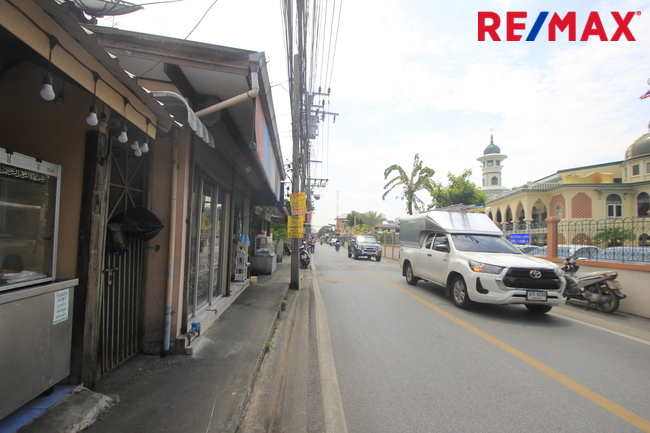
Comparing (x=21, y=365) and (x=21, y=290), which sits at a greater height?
(x=21, y=290)

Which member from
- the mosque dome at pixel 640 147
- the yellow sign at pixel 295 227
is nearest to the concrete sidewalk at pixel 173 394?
the yellow sign at pixel 295 227

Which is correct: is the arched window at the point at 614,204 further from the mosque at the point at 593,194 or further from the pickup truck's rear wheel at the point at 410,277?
the pickup truck's rear wheel at the point at 410,277

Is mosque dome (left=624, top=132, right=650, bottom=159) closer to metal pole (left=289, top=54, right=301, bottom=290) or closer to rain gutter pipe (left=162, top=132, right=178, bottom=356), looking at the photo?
metal pole (left=289, top=54, right=301, bottom=290)

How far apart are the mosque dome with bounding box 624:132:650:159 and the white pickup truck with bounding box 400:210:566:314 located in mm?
30776

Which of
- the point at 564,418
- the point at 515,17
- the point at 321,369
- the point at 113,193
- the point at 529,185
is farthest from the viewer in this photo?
the point at 529,185

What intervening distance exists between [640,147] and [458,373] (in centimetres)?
3706

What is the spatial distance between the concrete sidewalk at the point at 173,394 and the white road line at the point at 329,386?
0.76 m

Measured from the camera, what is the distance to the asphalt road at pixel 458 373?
3033 millimetres

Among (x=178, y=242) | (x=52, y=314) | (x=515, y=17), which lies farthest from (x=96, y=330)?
(x=515, y=17)

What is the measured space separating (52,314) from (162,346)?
148 cm

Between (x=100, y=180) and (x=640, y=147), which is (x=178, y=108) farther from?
(x=640, y=147)

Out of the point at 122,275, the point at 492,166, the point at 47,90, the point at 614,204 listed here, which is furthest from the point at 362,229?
the point at 47,90

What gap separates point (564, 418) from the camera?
3.02 meters

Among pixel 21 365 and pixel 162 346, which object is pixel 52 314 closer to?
pixel 21 365
